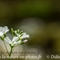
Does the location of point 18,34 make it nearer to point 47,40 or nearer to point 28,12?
point 47,40

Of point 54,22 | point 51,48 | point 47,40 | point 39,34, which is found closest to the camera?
point 51,48

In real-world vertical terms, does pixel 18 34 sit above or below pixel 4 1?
below

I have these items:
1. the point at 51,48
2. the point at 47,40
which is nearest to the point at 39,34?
the point at 47,40

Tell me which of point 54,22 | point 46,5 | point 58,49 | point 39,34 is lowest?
point 58,49

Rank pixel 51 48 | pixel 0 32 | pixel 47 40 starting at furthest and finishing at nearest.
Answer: pixel 47 40, pixel 51 48, pixel 0 32

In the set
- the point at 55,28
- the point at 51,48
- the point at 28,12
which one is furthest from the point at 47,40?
the point at 28,12

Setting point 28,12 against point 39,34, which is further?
point 28,12
